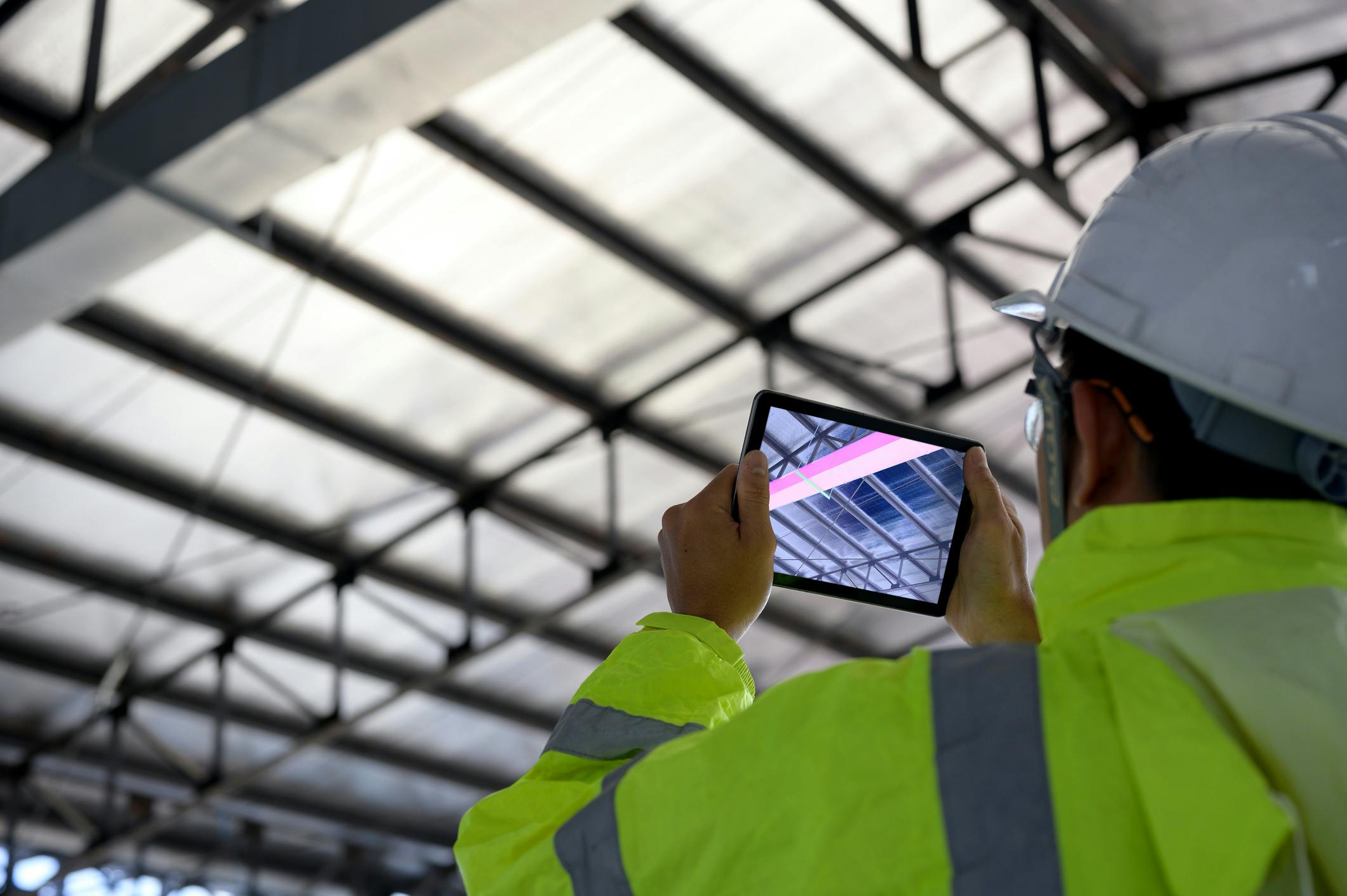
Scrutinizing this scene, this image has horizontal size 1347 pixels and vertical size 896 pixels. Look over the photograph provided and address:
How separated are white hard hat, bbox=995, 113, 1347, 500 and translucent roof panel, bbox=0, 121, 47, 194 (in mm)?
9096

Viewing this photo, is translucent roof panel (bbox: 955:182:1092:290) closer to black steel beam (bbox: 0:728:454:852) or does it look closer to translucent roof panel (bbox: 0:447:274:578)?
translucent roof panel (bbox: 0:447:274:578)

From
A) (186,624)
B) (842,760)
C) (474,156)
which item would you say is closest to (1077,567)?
(842,760)

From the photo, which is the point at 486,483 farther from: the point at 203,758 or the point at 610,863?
the point at 610,863

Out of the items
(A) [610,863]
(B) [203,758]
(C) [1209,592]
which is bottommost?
(A) [610,863]

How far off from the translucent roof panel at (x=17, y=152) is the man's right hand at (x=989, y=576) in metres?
8.62

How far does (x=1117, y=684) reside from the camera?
1480mm

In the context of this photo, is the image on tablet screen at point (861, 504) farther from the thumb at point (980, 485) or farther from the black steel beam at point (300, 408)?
the black steel beam at point (300, 408)

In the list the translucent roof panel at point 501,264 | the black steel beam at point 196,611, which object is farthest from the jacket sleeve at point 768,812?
the black steel beam at point 196,611

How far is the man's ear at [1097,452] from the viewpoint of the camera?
5.91ft

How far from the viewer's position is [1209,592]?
159 cm

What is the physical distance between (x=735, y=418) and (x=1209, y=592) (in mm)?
12474

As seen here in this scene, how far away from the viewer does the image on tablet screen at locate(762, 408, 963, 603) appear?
256cm

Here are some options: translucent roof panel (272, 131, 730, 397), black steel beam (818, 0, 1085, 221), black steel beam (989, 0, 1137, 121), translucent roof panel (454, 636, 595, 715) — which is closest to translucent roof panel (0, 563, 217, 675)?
translucent roof panel (454, 636, 595, 715)

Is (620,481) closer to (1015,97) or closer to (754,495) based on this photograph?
(1015,97)
